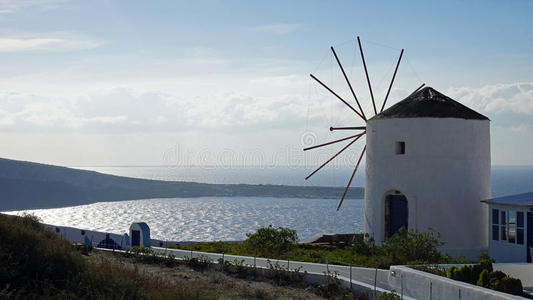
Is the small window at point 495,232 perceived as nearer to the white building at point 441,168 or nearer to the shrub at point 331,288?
the white building at point 441,168

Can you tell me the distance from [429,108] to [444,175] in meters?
2.13

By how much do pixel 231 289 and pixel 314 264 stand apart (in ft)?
10.8

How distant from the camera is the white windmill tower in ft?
53.9

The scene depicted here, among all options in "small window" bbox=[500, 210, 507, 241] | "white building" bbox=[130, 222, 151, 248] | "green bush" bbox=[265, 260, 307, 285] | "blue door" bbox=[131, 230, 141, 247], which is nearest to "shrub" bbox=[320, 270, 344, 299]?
"green bush" bbox=[265, 260, 307, 285]

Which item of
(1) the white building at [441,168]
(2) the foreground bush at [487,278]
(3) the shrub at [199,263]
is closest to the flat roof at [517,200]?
(1) the white building at [441,168]

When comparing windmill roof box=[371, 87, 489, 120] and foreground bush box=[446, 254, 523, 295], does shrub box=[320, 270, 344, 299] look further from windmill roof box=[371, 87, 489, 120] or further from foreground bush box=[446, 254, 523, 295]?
windmill roof box=[371, 87, 489, 120]

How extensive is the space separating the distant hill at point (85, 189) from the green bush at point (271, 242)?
98.6 metres

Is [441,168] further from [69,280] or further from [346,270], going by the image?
[69,280]

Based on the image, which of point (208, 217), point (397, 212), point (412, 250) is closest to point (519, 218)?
point (412, 250)

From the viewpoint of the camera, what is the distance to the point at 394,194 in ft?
57.8

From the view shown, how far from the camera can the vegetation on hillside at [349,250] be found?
44.8 feet

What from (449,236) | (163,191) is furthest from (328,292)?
(163,191)

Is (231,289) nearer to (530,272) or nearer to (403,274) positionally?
(403,274)

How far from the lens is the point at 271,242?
1577 centimetres
